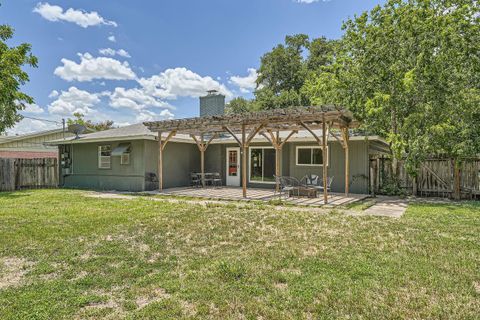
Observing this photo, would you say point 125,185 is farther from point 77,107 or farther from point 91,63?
point 77,107

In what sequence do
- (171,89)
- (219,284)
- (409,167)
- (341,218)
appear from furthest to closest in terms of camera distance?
1. (171,89)
2. (409,167)
3. (341,218)
4. (219,284)

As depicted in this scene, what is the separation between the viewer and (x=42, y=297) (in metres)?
3.02

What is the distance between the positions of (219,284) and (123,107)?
3572 centimetres

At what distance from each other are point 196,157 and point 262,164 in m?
3.54

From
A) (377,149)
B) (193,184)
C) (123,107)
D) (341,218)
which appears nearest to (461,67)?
(377,149)

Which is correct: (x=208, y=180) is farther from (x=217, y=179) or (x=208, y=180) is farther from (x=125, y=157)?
(x=125, y=157)

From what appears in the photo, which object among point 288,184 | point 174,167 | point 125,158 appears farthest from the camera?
point 174,167

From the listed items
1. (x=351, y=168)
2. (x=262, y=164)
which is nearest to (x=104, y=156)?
(x=262, y=164)

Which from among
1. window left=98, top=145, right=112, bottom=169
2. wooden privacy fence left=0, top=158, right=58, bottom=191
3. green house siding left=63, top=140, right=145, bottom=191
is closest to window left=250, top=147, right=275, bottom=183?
green house siding left=63, top=140, right=145, bottom=191

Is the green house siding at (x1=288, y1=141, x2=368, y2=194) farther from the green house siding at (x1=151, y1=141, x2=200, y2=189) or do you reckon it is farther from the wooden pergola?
the green house siding at (x1=151, y1=141, x2=200, y2=189)

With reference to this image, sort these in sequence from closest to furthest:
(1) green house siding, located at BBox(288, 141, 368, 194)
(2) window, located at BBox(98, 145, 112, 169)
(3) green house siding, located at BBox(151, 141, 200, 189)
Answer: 1. (1) green house siding, located at BBox(288, 141, 368, 194)
2. (3) green house siding, located at BBox(151, 141, 200, 189)
3. (2) window, located at BBox(98, 145, 112, 169)

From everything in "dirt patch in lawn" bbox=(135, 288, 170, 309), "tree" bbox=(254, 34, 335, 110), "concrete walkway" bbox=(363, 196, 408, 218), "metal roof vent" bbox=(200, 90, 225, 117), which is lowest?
"dirt patch in lawn" bbox=(135, 288, 170, 309)

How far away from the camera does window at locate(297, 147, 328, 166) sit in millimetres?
12758

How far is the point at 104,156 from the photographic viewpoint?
47.8ft
